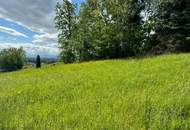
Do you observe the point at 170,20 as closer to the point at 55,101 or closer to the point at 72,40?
the point at 72,40

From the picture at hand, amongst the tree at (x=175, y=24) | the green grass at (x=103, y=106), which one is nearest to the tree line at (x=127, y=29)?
the tree at (x=175, y=24)

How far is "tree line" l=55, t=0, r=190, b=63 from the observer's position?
39.3 m

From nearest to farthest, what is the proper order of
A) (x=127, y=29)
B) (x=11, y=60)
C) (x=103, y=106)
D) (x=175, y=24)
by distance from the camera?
1. (x=103, y=106)
2. (x=175, y=24)
3. (x=127, y=29)
4. (x=11, y=60)

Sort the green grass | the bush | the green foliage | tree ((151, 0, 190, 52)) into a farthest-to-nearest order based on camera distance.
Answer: the bush → the green foliage → tree ((151, 0, 190, 52)) → the green grass

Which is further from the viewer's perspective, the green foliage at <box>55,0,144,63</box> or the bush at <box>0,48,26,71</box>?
the bush at <box>0,48,26,71</box>

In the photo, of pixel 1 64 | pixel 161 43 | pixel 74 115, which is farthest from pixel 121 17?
pixel 1 64

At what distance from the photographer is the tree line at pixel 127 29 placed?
39281 mm

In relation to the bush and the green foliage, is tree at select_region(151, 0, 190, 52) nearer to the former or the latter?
the green foliage

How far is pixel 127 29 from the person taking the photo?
45.8 meters

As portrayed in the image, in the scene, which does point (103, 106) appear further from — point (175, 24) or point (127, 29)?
point (127, 29)

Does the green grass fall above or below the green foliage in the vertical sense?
below

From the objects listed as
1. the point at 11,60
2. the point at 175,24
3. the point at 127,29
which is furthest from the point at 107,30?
the point at 11,60

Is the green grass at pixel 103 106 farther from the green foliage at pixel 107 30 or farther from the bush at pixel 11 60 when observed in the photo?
the bush at pixel 11 60

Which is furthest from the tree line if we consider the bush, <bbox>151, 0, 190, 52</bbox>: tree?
the bush
